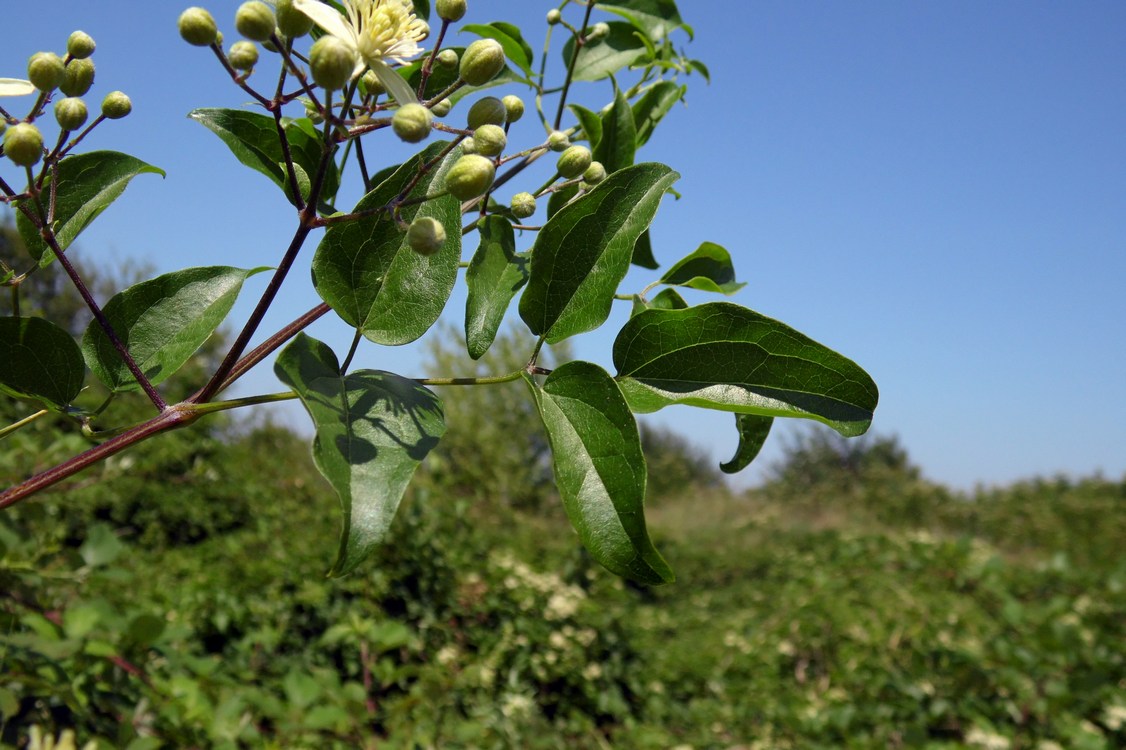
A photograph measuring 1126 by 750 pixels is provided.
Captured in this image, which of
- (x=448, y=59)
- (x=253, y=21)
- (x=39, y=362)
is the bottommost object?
(x=39, y=362)

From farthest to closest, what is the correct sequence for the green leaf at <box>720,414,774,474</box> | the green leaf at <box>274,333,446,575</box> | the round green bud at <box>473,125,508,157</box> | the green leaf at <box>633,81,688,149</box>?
the green leaf at <box>633,81,688,149</box> → the green leaf at <box>720,414,774,474</box> → the round green bud at <box>473,125,508,157</box> → the green leaf at <box>274,333,446,575</box>

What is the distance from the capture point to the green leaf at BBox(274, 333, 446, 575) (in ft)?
1.25

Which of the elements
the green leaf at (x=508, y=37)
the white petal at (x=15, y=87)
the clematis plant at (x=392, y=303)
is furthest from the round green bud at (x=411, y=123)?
the green leaf at (x=508, y=37)

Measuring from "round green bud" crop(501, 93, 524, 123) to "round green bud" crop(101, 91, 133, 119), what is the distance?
262mm

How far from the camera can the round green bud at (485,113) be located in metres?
0.53

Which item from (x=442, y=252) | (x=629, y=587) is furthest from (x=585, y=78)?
(x=629, y=587)

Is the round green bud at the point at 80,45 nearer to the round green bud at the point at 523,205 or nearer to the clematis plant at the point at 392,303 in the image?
the clematis plant at the point at 392,303

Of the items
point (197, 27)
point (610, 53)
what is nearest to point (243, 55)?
point (197, 27)

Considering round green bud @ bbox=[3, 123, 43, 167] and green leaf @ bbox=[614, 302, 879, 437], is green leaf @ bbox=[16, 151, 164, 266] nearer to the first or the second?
round green bud @ bbox=[3, 123, 43, 167]

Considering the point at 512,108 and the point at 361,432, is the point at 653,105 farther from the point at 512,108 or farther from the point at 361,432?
the point at 361,432

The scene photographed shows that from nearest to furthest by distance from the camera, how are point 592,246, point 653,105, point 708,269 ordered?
1. point 592,246
2. point 708,269
3. point 653,105

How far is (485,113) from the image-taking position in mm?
534

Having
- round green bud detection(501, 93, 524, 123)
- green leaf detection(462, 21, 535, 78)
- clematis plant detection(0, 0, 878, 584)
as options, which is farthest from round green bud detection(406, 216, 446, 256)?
green leaf detection(462, 21, 535, 78)

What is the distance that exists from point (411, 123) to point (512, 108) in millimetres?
138
